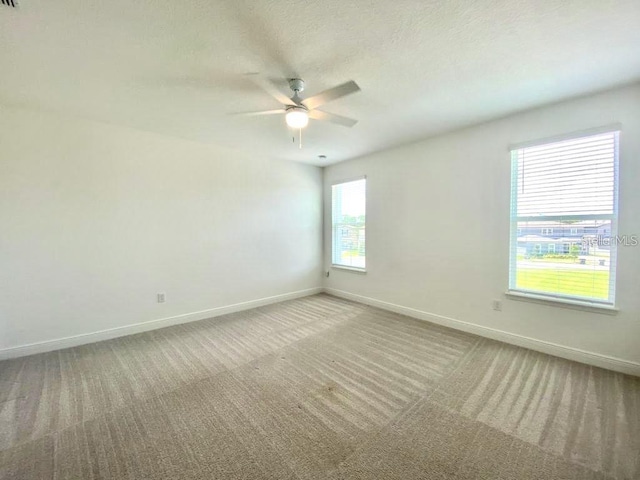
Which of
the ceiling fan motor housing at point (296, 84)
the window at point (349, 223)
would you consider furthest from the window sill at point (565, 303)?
the ceiling fan motor housing at point (296, 84)

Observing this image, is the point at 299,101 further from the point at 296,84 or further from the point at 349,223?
the point at 349,223

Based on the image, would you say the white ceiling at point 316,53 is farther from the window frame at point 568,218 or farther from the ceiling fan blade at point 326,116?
the window frame at point 568,218

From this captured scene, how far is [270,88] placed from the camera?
2301mm

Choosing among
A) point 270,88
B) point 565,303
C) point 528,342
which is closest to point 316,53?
point 270,88

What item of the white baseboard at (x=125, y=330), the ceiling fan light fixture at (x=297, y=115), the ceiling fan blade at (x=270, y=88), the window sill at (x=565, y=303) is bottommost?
the white baseboard at (x=125, y=330)

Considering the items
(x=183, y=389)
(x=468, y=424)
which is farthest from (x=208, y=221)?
(x=468, y=424)

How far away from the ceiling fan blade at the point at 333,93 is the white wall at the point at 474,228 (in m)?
2.12

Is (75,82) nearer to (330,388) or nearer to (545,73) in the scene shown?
(330,388)

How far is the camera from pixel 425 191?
3719mm

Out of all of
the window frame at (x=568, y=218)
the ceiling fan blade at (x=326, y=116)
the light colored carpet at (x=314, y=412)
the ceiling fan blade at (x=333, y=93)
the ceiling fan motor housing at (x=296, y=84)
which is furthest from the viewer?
the window frame at (x=568, y=218)

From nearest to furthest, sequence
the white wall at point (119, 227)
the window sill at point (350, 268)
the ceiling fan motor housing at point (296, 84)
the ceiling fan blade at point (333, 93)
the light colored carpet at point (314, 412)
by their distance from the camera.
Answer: the light colored carpet at point (314, 412) < the ceiling fan blade at point (333, 93) < the ceiling fan motor housing at point (296, 84) < the white wall at point (119, 227) < the window sill at point (350, 268)

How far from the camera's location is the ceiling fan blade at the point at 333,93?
1818 mm

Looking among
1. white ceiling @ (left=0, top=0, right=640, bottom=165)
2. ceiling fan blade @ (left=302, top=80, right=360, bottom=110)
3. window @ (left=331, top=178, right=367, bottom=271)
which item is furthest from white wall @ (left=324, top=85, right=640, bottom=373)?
ceiling fan blade @ (left=302, top=80, right=360, bottom=110)

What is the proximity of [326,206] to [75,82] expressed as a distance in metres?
3.83
